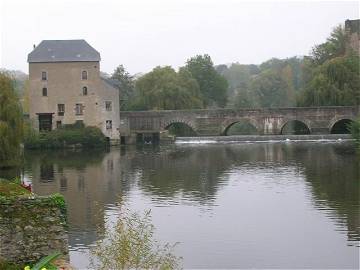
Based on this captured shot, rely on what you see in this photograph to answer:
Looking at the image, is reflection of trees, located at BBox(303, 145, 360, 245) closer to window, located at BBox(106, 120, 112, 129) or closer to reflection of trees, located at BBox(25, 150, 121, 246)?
reflection of trees, located at BBox(25, 150, 121, 246)

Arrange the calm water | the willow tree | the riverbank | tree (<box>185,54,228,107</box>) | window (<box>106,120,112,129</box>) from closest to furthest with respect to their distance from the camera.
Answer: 1. the calm water
2. the willow tree
3. the riverbank
4. window (<box>106,120,112,129</box>)
5. tree (<box>185,54,228,107</box>)

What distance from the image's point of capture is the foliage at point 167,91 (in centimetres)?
5900

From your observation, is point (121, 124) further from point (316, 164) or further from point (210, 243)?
point (210, 243)

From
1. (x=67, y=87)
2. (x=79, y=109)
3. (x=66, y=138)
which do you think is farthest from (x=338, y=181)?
(x=67, y=87)

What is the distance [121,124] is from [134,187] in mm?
28920

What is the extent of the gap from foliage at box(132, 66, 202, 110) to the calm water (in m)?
20.8

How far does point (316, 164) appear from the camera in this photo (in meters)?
31.0

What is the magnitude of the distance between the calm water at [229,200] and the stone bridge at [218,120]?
13.4 meters

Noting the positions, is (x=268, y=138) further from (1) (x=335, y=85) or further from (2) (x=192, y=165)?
(2) (x=192, y=165)

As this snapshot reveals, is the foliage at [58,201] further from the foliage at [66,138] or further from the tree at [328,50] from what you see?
the tree at [328,50]

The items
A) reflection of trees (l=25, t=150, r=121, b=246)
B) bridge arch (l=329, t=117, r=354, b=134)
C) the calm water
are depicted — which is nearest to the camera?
the calm water

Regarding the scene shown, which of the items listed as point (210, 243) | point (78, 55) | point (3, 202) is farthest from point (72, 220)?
point (78, 55)

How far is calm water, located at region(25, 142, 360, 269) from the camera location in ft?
46.0

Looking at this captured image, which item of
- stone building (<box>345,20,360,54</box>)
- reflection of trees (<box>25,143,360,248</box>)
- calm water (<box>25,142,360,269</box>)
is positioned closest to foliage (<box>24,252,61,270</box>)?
calm water (<box>25,142,360,269</box>)
